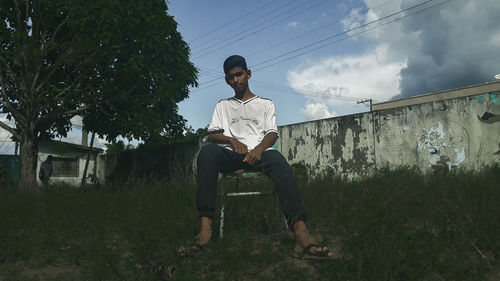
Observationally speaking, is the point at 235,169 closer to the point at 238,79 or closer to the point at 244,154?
the point at 244,154

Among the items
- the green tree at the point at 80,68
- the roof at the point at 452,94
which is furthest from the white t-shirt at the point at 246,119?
the roof at the point at 452,94

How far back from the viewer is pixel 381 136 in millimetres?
9961

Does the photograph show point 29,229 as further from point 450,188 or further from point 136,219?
point 450,188

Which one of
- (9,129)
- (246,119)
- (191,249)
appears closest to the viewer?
(191,249)

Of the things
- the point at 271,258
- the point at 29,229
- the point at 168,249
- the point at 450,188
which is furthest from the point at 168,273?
the point at 450,188

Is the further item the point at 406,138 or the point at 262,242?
the point at 406,138

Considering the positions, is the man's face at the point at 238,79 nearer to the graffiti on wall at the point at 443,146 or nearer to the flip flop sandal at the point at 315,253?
the flip flop sandal at the point at 315,253

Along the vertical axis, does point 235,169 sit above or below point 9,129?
below

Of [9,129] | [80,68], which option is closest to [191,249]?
[80,68]

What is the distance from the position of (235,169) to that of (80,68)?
7.83 meters

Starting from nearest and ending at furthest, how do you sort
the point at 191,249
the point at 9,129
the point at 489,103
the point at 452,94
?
the point at 191,249, the point at 489,103, the point at 9,129, the point at 452,94

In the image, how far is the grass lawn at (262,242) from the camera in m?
1.96

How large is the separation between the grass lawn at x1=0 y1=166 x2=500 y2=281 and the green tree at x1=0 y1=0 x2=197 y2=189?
5.75 metres

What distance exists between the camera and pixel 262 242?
250 cm
